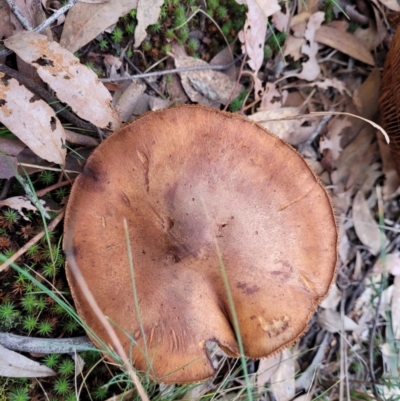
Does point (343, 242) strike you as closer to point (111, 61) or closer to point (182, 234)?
point (182, 234)

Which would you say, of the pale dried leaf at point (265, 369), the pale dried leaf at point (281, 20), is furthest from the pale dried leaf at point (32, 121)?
the pale dried leaf at point (265, 369)

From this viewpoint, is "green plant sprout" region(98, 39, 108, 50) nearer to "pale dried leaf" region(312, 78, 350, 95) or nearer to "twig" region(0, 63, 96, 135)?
"twig" region(0, 63, 96, 135)

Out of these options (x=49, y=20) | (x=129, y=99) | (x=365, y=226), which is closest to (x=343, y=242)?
(x=365, y=226)

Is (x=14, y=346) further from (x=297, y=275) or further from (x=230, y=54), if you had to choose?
(x=230, y=54)

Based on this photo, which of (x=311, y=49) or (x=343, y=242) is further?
(x=343, y=242)

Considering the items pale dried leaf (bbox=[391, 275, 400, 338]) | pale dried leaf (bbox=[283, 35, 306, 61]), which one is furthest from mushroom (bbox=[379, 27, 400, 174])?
pale dried leaf (bbox=[391, 275, 400, 338])

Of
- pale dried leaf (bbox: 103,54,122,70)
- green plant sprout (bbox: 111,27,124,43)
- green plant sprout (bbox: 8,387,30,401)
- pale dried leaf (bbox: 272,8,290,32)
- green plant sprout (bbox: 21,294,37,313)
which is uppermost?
green plant sprout (bbox: 111,27,124,43)
